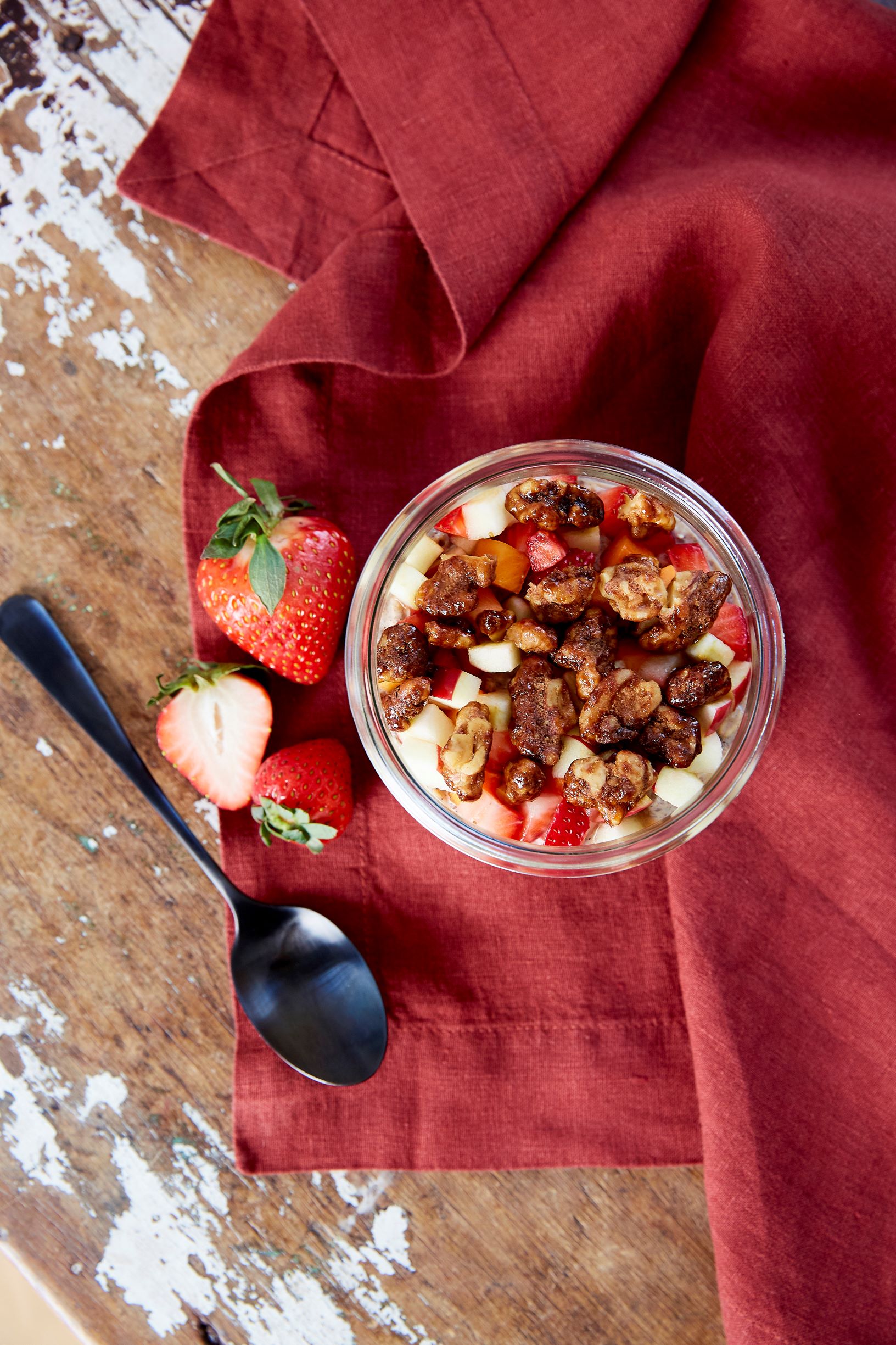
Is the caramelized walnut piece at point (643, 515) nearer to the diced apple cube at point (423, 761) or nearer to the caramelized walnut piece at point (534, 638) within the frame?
the caramelized walnut piece at point (534, 638)

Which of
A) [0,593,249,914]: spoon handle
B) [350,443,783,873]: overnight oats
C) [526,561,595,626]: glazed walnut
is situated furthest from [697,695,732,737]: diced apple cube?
[0,593,249,914]: spoon handle

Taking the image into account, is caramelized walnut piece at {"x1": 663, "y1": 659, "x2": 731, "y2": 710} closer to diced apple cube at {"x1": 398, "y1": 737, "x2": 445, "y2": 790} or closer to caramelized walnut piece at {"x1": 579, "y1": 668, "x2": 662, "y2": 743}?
caramelized walnut piece at {"x1": 579, "y1": 668, "x2": 662, "y2": 743}

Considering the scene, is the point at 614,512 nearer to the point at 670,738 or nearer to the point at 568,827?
the point at 670,738

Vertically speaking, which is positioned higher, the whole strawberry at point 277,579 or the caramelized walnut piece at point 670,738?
the whole strawberry at point 277,579

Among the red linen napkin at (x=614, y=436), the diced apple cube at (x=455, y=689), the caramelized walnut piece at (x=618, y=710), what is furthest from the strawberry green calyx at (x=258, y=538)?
the caramelized walnut piece at (x=618, y=710)

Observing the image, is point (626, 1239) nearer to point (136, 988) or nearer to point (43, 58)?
point (136, 988)
